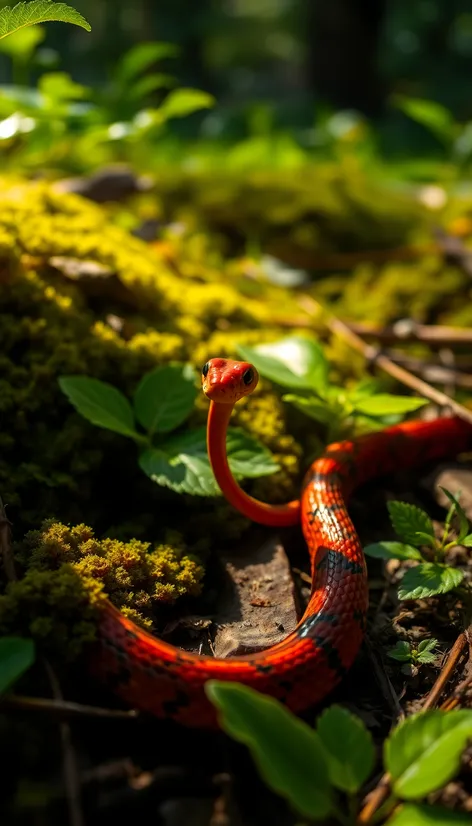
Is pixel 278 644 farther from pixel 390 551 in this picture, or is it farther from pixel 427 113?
pixel 427 113

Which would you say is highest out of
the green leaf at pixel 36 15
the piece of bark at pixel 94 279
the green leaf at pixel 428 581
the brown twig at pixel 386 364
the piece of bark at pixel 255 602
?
the green leaf at pixel 36 15

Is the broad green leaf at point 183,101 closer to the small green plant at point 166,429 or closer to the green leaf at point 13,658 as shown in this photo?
the small green plant at point 166,429

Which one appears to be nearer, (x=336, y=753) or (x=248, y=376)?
(x=336, y=753)

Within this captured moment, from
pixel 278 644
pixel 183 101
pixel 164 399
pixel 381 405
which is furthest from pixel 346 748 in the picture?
pixel 183 101

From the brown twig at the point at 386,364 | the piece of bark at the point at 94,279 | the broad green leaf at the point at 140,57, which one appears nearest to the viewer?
the piece of bark at the point at 94,279

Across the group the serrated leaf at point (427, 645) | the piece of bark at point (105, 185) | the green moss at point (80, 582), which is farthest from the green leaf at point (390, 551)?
the piece of bark at point (105, 185)

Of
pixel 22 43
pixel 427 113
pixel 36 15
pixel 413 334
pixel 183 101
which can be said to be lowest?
pixel 413 334

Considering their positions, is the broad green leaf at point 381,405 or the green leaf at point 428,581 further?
the broad green leaf at point 381,405

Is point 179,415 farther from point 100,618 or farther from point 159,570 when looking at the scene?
point 100,618
